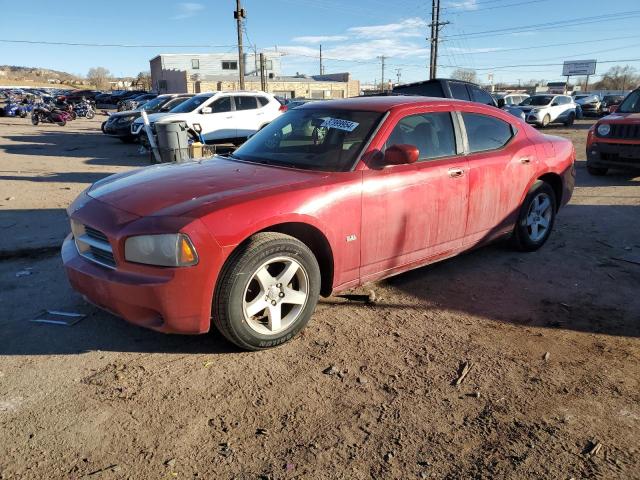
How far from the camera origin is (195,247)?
2.85m

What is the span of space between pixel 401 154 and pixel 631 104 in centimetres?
929

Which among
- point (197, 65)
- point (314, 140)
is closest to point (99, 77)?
point (197, 65)

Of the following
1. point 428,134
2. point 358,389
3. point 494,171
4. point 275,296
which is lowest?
point 358,389

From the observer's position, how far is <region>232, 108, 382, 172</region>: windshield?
12.4ft

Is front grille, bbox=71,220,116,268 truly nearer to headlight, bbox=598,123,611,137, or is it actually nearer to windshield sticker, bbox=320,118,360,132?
windshield sticker, bbox=320,118,360,132

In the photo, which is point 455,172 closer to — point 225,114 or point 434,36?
point 225,114

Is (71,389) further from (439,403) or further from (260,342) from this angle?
(439,403)

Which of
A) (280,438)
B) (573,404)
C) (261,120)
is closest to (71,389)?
(280,438)

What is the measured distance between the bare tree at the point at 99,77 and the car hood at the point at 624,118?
125761mm

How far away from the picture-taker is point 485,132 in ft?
15.4

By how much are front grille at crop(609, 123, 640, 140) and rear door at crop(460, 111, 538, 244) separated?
222 inches

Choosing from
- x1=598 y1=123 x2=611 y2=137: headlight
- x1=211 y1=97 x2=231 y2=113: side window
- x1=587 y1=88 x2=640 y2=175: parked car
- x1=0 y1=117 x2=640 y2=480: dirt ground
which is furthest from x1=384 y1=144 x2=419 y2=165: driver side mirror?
x1=211 y1=97 x2=231 y2=113: side window

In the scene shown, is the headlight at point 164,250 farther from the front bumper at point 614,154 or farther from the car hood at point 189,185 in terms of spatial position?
the front bumper at point 614,154

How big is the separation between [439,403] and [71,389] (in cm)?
215
